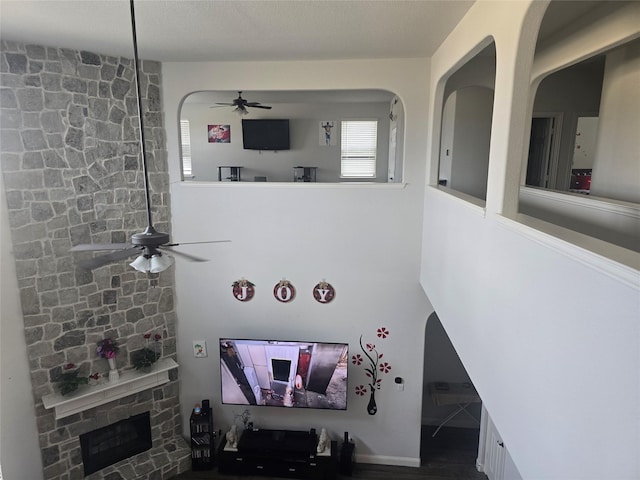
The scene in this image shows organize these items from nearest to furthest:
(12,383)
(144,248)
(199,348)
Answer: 1. (144,248)
2. (12,383)
3. (199,348)

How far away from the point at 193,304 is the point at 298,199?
1.99 meters

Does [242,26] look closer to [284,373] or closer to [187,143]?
[284,373]

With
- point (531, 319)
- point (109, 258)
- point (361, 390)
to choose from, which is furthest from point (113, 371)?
point (531, 319)

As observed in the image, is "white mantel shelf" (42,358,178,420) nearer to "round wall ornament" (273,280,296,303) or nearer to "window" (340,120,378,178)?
"round wall ornament" (273,280,296,303)

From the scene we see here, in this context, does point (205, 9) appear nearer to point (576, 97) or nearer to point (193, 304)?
point (193, 304)

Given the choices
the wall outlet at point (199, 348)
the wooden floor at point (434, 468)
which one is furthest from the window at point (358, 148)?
the wooden floor at point (434, 468)

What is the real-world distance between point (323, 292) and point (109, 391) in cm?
278

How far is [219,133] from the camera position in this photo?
8.46m

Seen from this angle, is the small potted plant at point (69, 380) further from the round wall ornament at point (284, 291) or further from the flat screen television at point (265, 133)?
the flat screen television at point (265, 133)

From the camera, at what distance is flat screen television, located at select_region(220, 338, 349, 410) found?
194 inches

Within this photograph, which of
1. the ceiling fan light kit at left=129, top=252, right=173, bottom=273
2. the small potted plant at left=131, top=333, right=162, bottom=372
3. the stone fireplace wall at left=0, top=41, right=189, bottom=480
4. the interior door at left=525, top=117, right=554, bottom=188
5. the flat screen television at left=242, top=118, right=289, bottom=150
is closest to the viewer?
the ceiling fan light kit at left=129, top=252, right=173, bottom=273

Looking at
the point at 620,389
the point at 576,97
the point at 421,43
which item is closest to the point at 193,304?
the point at 421,43

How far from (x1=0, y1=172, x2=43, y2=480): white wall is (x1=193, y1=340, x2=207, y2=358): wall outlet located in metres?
1.79

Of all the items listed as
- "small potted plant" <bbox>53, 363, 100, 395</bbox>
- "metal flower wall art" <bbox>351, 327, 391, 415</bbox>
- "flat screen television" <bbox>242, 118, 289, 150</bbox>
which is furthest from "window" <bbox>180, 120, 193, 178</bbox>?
"metal flower wall art" <bbox>351, 327, 391, 415</bbox>
